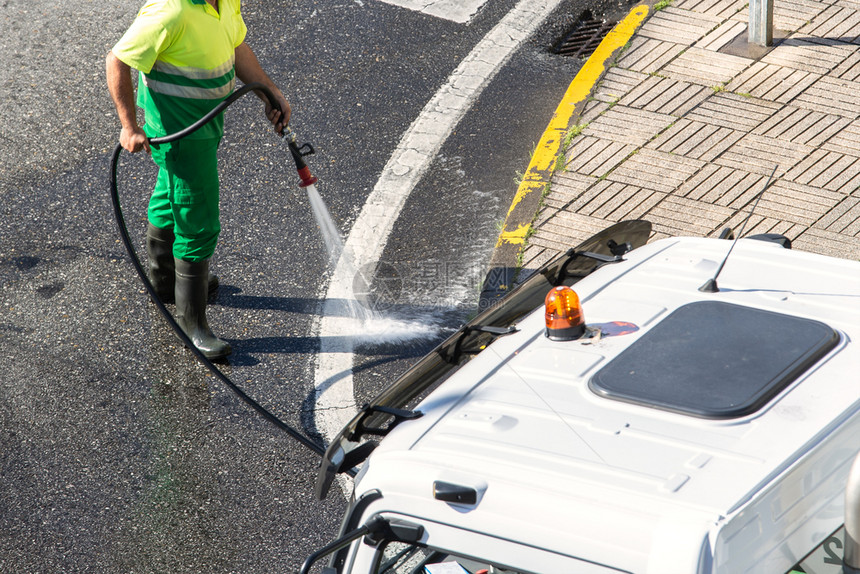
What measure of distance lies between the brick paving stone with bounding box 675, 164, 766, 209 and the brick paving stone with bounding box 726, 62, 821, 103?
0.79 m

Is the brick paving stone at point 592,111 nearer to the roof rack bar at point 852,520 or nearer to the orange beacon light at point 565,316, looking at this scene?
the orange beacon light at point 565,316

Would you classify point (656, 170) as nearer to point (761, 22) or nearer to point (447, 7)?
point (761, 22)

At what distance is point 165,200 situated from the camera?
5.22m

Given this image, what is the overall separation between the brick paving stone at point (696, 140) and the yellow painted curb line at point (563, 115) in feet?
1.97

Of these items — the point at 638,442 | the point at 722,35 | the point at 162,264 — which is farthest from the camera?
the point at 722,35

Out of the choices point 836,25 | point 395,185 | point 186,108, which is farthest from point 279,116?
→ point 836,25

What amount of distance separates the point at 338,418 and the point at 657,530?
2.82 metres

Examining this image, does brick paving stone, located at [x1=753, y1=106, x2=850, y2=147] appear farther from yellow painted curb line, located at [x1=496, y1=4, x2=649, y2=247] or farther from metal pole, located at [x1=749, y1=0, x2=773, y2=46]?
yellow painted curb line, located at [x1=496, y1=4, x2=649, y2=247]

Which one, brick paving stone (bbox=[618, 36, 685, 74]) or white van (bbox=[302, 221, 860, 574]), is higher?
white van (bbox=[302, 221, 860, 574])

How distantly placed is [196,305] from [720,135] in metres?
3.22

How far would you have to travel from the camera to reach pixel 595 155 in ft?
20.4

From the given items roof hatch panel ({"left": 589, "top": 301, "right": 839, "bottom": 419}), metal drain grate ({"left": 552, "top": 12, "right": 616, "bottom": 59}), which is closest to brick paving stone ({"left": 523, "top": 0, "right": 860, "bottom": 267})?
metal drain grate ({"left": 552, "top": 12, "right": 616, "bottom": 59})

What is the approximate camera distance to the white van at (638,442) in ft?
7.16

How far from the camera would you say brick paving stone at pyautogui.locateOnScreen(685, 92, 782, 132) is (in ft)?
20.6
